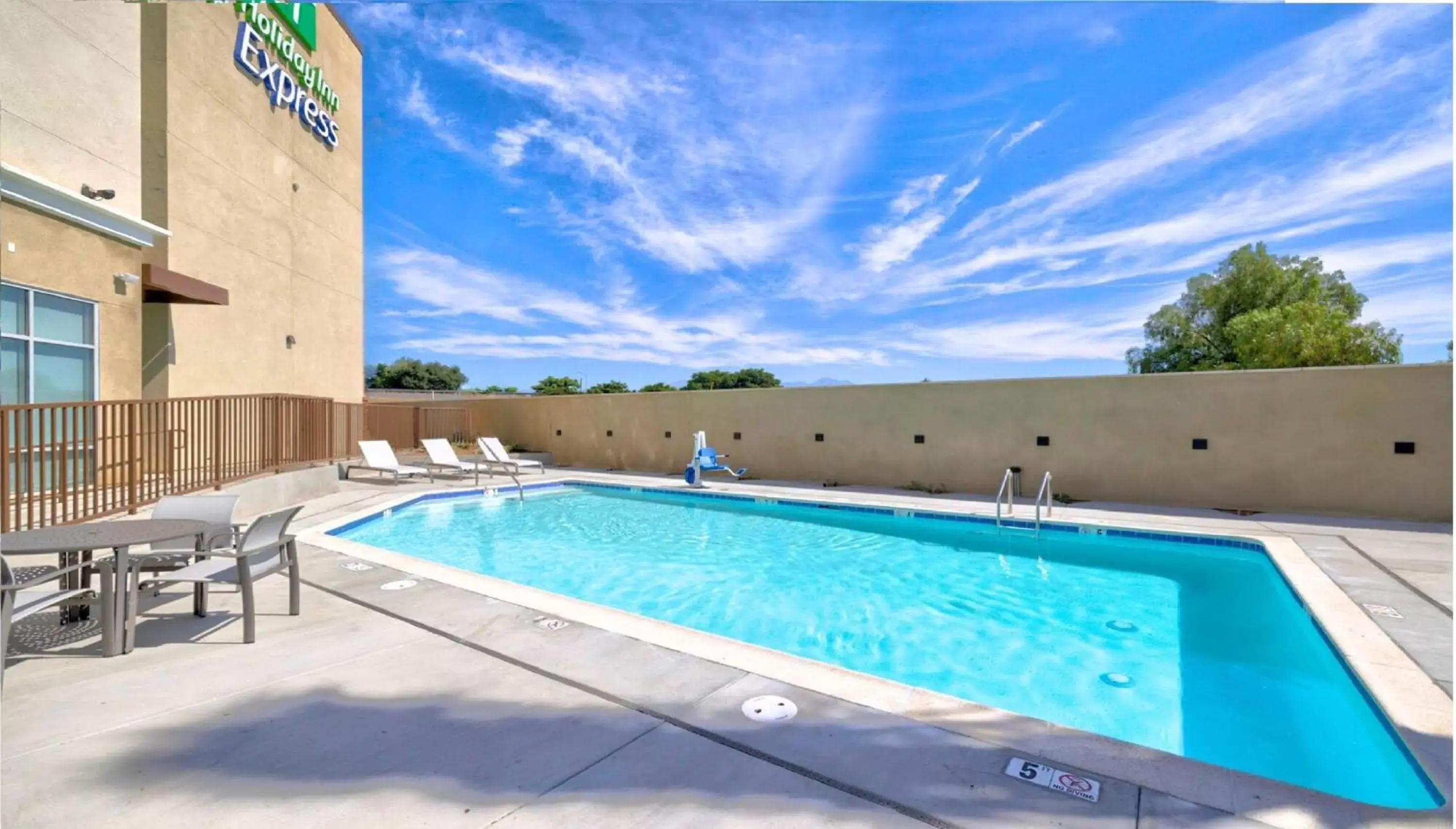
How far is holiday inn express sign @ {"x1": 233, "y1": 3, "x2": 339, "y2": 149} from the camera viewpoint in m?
11.8

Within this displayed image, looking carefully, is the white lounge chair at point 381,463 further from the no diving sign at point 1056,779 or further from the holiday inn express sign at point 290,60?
the no diving sign at point 1056,779

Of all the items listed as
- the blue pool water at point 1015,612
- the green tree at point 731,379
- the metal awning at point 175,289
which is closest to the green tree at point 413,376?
the green tree at point 731,379

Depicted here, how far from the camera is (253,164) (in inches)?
473

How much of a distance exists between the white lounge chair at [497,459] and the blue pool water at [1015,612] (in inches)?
128

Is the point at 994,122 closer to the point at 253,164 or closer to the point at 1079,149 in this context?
the point at 1079,149

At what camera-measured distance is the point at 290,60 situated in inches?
514

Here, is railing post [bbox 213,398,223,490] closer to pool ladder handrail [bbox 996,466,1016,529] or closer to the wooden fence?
the wooden fence

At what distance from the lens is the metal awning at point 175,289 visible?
26.7 feet

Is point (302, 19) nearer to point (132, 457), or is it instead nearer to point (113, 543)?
point (132, 457)

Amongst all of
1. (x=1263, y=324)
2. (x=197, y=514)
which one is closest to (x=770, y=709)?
(x=197, y=514)

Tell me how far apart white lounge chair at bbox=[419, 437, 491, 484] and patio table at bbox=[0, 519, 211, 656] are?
911 cm

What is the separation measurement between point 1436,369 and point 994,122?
10.5 m

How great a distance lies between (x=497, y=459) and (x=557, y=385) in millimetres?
31976

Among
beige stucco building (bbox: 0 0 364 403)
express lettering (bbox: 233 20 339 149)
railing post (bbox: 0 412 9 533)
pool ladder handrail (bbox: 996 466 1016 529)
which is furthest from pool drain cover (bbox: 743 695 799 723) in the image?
express lettering (bbox: 233 20 339 149)
